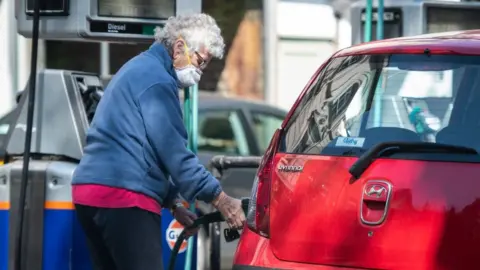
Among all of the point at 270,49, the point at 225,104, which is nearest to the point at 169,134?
the point at 225,104

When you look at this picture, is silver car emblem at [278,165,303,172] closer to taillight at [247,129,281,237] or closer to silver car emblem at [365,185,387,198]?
taillight at [247,129,281,237]

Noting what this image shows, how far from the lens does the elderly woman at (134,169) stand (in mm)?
5152

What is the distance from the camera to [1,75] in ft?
46.3

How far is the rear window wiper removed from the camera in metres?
4.79

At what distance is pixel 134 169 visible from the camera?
16.9ft

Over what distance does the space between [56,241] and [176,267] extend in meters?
0.66

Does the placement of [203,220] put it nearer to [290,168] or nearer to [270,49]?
[290,168]

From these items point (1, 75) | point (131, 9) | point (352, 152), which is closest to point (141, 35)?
point (131, 9)

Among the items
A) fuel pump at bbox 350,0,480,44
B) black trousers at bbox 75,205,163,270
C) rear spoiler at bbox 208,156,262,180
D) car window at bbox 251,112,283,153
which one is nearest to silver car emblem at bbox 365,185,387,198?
black trousers at bbox 75,205,163,270

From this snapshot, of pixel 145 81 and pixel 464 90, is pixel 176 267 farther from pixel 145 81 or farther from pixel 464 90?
pixel 464 90

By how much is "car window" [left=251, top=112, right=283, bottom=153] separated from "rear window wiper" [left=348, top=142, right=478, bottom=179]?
580 cm

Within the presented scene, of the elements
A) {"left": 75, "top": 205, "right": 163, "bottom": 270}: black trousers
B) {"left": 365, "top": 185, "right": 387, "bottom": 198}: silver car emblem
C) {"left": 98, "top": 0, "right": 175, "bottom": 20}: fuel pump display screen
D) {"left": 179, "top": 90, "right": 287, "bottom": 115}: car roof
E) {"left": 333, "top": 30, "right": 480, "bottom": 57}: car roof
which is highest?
{"left": 98, "top": 0, "right": 175, "bottom": 20}: fuel pump display screen

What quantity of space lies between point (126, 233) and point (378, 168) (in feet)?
3.60

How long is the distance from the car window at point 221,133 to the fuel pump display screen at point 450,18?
2.32 metres
